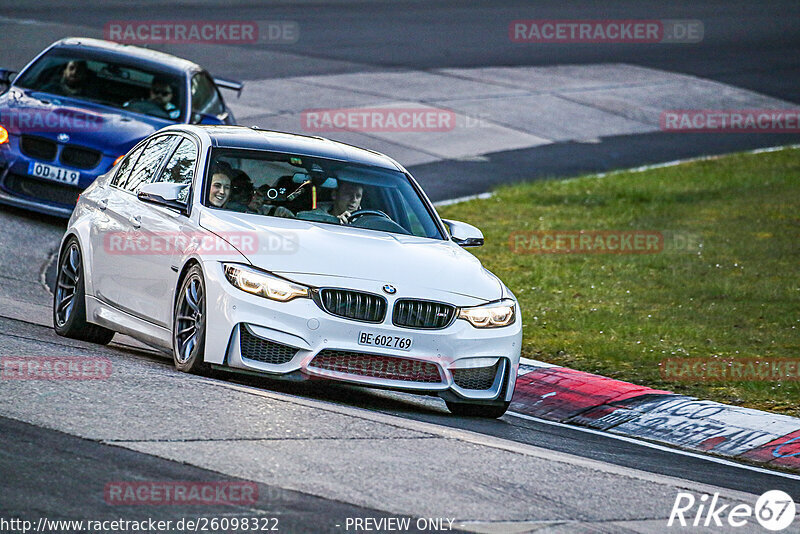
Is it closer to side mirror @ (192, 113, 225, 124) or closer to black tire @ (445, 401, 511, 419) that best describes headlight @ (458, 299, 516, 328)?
black tire @ (445, 401, 511, 419)

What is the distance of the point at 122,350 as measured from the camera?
9820mm

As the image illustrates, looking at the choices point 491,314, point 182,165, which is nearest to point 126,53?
point 182,165

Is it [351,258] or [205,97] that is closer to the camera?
[351,258]

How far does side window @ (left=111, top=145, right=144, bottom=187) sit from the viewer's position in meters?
10.1

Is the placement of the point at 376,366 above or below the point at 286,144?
below

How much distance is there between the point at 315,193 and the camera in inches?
369

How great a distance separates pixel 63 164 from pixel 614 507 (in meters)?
8.99

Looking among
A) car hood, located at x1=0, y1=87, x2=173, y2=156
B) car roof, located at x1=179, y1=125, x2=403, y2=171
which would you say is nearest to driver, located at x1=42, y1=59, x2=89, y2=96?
car hood, located at x1=0, y1=87, x2=173, y2=156

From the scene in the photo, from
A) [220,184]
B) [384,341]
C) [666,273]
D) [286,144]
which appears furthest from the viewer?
[666,273]

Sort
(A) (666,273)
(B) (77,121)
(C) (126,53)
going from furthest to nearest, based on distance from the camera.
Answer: (C) (126,53) → (A) (666,273) → (B) (77,121)

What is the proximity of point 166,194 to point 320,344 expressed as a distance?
1.63 meters

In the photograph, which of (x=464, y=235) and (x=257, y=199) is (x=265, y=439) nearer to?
(x=257, y=199)

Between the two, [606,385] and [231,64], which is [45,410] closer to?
[606,385]

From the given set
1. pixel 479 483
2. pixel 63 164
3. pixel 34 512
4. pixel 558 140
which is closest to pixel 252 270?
pixel 479 483
